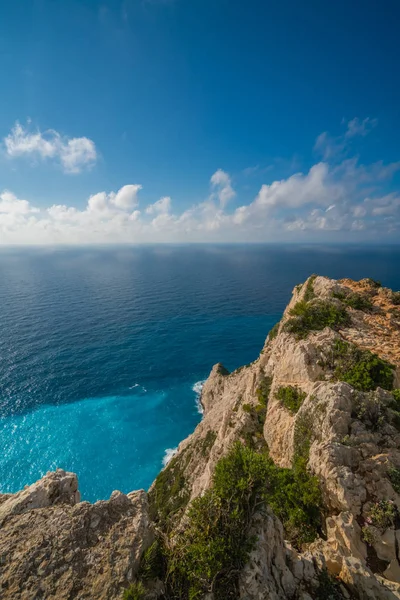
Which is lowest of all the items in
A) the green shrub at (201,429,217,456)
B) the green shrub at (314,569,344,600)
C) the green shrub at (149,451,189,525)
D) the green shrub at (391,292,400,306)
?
the green shrub at (149,451,189,525)

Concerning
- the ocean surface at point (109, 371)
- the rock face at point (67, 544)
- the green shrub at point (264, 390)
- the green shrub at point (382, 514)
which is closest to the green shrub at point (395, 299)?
the green shrub at point (264, 390)

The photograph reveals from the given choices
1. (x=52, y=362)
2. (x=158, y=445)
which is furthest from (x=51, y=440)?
(x=52, y=362)

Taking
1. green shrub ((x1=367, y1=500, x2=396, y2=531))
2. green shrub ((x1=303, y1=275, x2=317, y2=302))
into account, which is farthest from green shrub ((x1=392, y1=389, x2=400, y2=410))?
green shrub ((x1=303, y1=275, x2=317, y2=302))

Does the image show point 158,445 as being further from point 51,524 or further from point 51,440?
point 51,524

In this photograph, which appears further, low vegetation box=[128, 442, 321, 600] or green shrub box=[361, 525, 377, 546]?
green shrub box=[361, 525, 377, 546]

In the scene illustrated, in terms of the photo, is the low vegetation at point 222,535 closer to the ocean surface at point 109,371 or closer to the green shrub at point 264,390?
the green shrub at point 264,390

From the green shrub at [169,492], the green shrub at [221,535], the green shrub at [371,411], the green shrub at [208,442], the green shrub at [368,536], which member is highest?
the green shrub at [371,411]

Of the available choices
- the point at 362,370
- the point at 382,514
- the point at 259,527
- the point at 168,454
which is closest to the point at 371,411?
the point at 362,370

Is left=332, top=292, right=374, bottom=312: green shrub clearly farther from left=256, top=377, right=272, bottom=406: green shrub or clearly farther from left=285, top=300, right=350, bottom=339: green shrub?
left=256, top=377, right=272, bottom=406: green shrub
